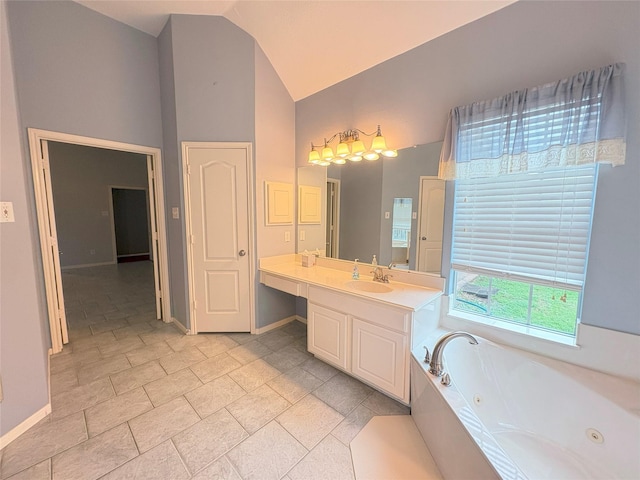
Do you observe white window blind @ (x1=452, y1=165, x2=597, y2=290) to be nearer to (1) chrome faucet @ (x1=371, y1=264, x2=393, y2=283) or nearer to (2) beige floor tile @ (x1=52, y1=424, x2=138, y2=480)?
(1) chrome faucet @ (x1=371, y1=264, x2=393, y2=283)

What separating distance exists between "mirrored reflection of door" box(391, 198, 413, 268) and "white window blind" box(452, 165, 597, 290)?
39 cm

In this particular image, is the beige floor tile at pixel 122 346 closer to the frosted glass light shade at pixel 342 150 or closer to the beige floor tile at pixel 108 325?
the beige floor tile at pixel 108 325

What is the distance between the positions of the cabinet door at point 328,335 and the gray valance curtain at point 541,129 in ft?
4.71

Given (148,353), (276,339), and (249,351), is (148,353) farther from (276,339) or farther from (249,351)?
(276,339)

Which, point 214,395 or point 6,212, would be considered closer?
point 6,212

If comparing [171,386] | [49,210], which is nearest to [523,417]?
[171,386]

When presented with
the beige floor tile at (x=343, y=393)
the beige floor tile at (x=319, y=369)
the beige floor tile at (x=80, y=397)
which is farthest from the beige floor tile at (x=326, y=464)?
the beige floor tile at (x=80, y=397)

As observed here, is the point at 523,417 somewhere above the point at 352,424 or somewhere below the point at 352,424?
above

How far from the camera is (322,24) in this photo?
2260mm

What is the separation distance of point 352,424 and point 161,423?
126 cm

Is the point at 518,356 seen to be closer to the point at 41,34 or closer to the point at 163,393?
the point at 163,393

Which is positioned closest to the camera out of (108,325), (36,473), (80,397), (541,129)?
(36,473)

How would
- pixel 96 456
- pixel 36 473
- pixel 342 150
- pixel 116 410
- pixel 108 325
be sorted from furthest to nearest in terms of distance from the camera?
pixel 108 325 → pixel 342 150 → pixel 116 410 → pixel 96 456 → pixel 36 473

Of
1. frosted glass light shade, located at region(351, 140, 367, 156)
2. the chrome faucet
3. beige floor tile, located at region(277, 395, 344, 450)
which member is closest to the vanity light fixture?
frosted glass light shade, located at region(351, 140, 367, 156)
